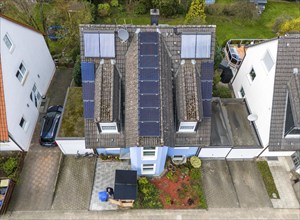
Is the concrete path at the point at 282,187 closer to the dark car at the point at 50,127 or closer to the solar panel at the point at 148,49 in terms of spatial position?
the solar panel at the point at 148,49

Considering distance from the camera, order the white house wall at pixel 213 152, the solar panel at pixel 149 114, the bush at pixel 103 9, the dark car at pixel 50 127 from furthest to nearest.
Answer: the bush at pixel 103 9
the dark car at pixel 50 127
the white house wall at pixel 213 152
the solar panel at pixel 149 114

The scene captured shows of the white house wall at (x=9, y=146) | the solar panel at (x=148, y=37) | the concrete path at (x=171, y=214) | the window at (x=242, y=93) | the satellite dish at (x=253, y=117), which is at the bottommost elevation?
the concrete path at (x=171, y=214)

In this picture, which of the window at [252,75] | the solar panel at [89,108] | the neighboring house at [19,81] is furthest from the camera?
the window at [252,75]

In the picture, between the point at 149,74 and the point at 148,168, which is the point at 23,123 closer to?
the point at 148,168

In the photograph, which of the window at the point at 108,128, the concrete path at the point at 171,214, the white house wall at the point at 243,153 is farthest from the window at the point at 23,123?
the white house wall at the point at 243,153

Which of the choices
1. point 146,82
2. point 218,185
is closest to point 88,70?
point 146,82

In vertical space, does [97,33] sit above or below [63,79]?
above

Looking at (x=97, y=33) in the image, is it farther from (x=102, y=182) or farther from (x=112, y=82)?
(x=102, y=182)

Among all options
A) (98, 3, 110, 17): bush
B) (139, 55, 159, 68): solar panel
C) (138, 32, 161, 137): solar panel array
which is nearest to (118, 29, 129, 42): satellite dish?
(138, 32, 161, 137): solar panel array

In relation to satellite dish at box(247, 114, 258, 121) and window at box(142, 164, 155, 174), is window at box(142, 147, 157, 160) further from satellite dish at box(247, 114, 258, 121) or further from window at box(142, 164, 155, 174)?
satellite dish at box(247, 114, 258, 121)

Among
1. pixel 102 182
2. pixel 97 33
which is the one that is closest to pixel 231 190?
pixel 102 182
